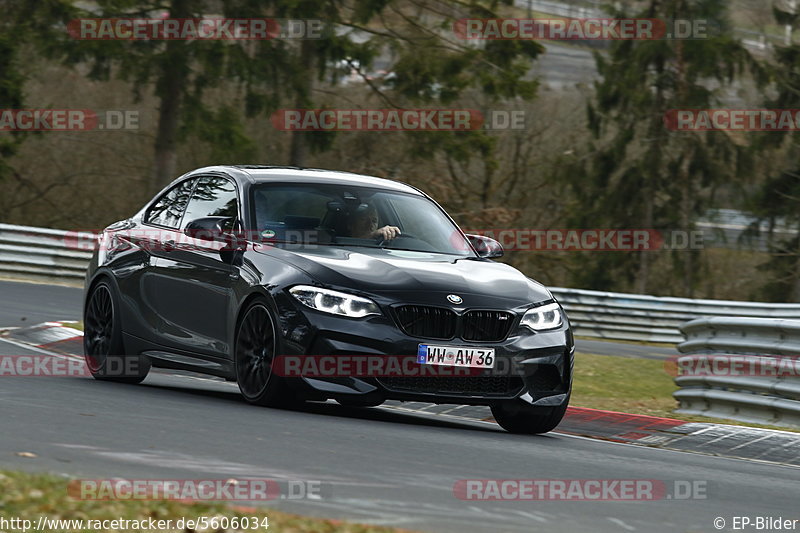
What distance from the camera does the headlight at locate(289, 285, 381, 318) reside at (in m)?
8.95

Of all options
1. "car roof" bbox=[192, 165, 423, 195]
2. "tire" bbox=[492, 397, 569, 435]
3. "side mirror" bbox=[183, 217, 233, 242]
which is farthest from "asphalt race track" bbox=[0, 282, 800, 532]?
"car roof" bbox=[192, 165, 423, 195]

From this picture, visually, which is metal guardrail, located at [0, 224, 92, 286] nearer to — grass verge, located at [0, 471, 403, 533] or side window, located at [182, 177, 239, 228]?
side window, located at [182, 177, 239, 228]

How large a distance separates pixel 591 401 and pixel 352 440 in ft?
18.7

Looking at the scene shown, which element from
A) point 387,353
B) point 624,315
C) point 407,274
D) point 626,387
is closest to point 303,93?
point 624,315

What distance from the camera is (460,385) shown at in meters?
9.12

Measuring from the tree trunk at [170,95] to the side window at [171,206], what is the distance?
19.8 meters

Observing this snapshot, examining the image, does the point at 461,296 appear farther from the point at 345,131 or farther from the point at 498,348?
the point at 345,131

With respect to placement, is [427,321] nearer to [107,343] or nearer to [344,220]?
[344,220]

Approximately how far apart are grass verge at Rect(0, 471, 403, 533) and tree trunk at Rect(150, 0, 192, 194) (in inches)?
1011

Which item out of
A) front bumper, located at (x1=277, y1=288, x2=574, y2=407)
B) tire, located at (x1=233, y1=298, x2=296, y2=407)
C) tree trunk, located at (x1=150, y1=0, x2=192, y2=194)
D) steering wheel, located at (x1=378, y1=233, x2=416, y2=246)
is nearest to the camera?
front bumper, located at (x1=277, y1=288, x2=574, y2=407)

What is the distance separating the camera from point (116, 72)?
31.5m

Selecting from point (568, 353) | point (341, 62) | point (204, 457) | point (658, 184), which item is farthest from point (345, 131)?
point (204, 457)

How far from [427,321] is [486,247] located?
1790 millimetres

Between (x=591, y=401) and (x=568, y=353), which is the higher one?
(x=568, y=353)
